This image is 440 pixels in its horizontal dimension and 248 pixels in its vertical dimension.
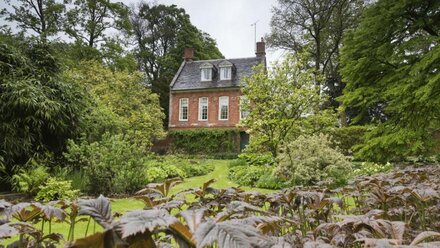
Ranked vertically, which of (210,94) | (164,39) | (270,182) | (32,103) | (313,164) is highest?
(164,39)

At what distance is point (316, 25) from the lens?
2683 centimetres

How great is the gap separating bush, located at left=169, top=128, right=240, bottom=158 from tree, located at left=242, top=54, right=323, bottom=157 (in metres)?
13.4

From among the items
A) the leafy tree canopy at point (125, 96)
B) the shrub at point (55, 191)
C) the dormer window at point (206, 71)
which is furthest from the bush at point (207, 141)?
the shrub at point (55, 191)

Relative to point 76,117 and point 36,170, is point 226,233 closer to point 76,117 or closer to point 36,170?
point 36,170

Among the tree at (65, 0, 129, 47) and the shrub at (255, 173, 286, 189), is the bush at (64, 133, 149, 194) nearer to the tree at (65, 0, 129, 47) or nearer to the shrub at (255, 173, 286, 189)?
the shrub at (255, 173, 286, 189)

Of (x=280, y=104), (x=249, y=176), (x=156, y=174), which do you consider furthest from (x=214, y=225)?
(x=280, y=104)

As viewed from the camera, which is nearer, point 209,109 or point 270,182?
point 270,182

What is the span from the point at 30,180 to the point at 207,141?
2057 centimetres

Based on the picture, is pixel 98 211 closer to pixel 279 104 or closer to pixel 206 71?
pixel 279 104

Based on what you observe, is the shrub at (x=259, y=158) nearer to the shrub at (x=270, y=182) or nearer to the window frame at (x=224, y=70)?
the shrub at (x=270, y=182)

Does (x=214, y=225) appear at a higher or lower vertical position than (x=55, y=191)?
higher

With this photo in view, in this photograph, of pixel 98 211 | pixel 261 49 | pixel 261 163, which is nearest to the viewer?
pixel 98 211

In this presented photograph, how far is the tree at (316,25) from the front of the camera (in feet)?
86.6

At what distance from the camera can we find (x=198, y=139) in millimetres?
28234
